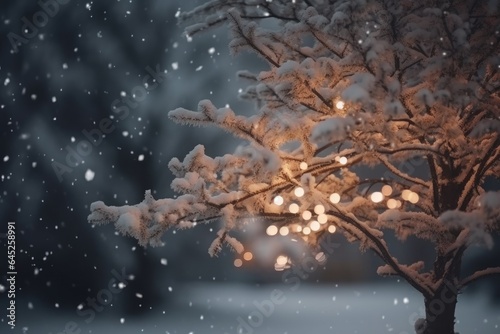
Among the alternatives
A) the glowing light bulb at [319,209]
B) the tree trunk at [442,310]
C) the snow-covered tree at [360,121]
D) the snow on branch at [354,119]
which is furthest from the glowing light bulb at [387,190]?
the glowing light bulb at [319,209]

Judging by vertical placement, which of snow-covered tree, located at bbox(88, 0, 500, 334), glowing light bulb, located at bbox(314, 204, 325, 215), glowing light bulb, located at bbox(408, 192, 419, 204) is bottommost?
glowing light bulb, located at bbox(408, 192, 419, 204)

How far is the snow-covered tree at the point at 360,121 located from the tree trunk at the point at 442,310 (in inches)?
0.5

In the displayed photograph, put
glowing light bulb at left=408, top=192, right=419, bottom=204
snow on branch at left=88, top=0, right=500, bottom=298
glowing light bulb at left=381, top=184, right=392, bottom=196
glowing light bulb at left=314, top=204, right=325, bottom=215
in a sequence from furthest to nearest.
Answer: glowing light bulb at left=381, top=184, right=392, bottom=196 < glowing light bulb at left=408, top=192, right=419, bottom=204 < glowing light bulb at left=314, top=204, right=325, bottom=215 < snow on branch at left=88, top=0, right=500, bottom=298

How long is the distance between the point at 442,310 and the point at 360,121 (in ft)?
7.90

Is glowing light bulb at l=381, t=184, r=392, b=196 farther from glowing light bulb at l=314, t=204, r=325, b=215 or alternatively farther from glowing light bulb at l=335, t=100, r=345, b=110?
glowing light bulb at l=335, t=100, r=345, b=110

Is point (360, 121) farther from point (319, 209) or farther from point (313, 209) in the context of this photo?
point (313, 209)

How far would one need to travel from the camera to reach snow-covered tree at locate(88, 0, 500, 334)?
3582 mm

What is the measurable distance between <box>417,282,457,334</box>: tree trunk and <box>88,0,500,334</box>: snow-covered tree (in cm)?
1

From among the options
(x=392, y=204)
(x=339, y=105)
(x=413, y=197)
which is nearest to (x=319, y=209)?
(x=339, y=105)

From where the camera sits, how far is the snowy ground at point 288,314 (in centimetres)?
928

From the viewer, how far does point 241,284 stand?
531 inches

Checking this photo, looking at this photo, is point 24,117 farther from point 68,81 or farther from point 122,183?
point 122,183

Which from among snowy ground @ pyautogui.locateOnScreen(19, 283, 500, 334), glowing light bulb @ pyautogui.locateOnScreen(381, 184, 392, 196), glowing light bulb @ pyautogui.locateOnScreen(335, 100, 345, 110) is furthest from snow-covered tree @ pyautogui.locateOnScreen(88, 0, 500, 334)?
snowy ground @ pyautogui.locateOnScreen(19, 283, 500, 334)

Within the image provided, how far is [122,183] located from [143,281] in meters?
2.51
